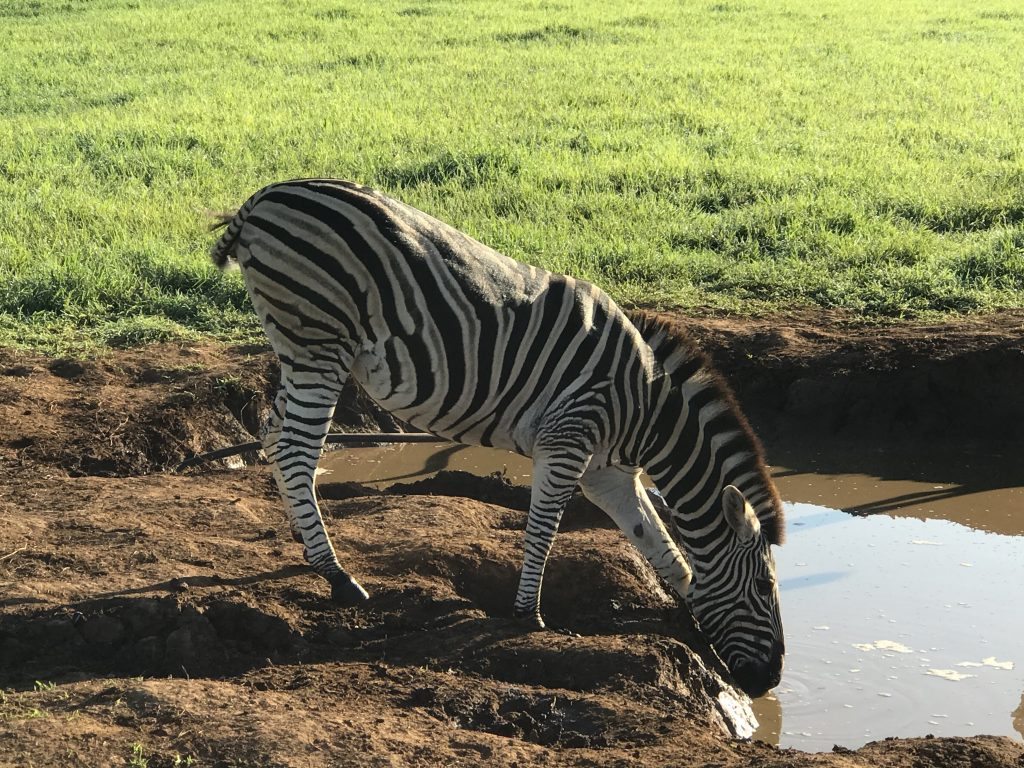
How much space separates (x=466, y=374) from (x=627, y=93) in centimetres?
1411

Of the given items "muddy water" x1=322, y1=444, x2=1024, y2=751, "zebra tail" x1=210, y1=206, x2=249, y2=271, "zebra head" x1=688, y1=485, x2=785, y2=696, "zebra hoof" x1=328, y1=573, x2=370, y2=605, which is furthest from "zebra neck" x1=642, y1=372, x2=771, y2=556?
"zebra tail" x1=210, y1=206, x2=249, y2=271

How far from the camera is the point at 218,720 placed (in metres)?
4.95

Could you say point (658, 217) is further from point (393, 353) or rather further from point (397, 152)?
point (393, 353)

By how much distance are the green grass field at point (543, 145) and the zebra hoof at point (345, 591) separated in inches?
181

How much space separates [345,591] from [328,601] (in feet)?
0.35

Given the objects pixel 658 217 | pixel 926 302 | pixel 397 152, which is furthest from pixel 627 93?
pixel 926 302

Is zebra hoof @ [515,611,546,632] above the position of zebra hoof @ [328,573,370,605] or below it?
below

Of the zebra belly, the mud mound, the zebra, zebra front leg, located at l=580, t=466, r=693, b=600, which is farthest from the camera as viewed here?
the mud mound

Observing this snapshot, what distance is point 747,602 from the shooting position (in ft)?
21.7

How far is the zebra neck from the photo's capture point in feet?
21.9

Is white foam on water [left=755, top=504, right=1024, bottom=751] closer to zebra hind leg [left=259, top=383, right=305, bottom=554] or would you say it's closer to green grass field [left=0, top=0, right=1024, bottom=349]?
zebra hind leg [left=259, top=383, right=305, bottom=554]

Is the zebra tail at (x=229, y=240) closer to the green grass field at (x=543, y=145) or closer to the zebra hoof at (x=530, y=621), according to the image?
the zebra hoof at (x=530, y=621)

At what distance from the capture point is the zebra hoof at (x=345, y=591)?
6.55 metres

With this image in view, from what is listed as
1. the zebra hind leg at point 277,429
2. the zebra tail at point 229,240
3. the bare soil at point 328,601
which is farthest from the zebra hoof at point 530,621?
the zebra tail at point 229,240
